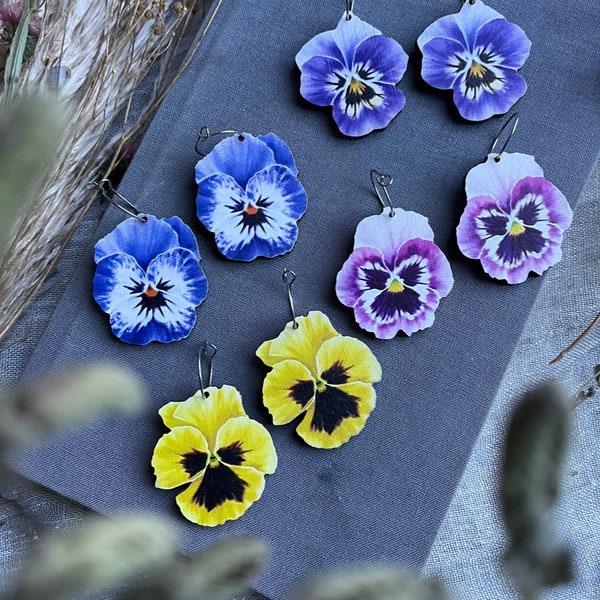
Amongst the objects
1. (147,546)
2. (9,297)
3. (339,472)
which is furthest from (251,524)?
(147,546)

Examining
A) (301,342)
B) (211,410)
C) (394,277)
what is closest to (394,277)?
(394,277)

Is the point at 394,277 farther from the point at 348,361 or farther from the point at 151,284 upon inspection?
the point at 151,284

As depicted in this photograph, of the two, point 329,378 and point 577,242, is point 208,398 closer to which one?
point 329,378

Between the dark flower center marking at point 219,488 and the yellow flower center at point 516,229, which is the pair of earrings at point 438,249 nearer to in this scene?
the yellow flower center at point 516,229


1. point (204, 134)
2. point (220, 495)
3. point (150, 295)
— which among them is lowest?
point (220, 495)

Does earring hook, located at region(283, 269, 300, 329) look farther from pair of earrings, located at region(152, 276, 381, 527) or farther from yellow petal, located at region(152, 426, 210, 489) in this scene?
yellow petal, located at region(152, 426, 210, 489)

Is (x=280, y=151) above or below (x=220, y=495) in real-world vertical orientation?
above

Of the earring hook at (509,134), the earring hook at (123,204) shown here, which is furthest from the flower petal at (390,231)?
the earring hook at (123,204)
